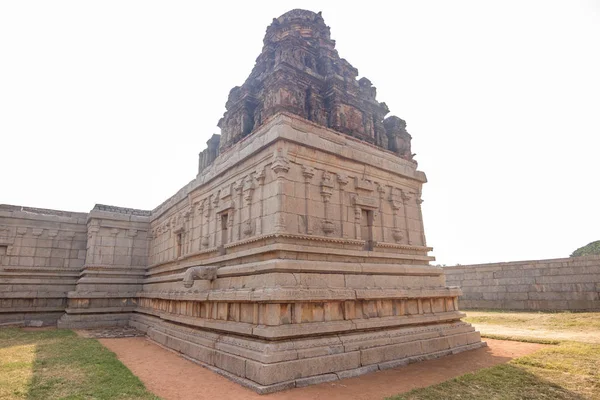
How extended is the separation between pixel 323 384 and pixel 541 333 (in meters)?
10.9

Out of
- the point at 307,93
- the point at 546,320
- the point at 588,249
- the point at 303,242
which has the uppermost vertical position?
the point at 307,93

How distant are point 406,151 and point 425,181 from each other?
4.98 ft

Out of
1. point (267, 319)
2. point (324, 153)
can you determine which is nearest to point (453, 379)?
point (267, 319)

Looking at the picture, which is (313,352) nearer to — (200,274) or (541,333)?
(200,274)

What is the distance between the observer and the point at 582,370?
27.3 ft

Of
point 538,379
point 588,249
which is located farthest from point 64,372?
point 588,249

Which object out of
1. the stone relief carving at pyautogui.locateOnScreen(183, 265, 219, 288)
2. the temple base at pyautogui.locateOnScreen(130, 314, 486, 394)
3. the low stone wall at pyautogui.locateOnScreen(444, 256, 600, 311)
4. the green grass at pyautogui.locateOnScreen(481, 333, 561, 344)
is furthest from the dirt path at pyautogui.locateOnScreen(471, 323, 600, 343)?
the stone relief carving at pyautogui.locateOnScreen(183, 265, 219, 288)

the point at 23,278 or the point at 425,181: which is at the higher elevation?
the point at 425,181

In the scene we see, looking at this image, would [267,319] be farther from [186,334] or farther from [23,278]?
[23,278]

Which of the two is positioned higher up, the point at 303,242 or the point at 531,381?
the point at 303,242

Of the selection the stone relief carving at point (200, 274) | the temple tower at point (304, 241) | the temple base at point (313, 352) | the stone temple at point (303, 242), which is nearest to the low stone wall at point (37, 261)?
the stone temple at point (303, 242)

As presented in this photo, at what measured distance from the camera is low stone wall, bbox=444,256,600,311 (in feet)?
60.3

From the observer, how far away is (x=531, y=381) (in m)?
7.77

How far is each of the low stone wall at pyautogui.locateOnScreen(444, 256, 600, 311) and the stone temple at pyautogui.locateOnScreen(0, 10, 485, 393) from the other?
10.6 meters
